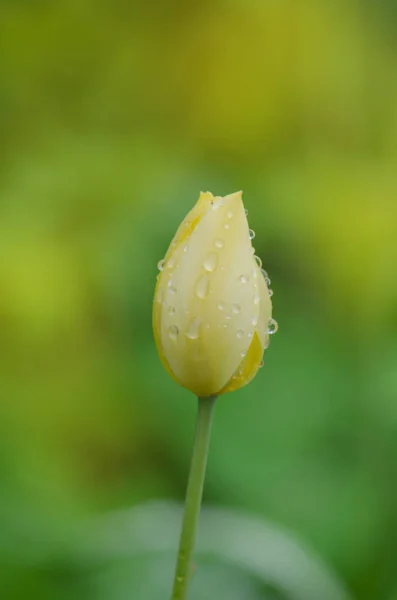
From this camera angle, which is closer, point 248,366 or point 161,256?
point 248,366

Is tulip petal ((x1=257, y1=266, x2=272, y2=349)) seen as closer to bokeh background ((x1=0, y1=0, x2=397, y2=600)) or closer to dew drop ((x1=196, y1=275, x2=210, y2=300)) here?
dew drop ((x1=196, y1=275, x2=210, y2=300))

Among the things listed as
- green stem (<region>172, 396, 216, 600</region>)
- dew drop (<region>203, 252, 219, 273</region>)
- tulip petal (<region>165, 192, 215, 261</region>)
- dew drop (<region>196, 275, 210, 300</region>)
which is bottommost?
green stem (<region>172, 396, 216, 600</region>)

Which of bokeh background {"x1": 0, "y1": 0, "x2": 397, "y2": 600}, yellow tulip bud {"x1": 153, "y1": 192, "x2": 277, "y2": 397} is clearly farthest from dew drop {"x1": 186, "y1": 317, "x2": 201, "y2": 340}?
bokeh background {"x1": 0, "y1": 0, "x2": 397, "y2": 600}

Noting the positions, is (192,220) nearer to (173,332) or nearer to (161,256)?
(173,332)

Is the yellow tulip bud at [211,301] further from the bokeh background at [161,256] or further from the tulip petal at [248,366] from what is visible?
the bokeh background at [161,256]

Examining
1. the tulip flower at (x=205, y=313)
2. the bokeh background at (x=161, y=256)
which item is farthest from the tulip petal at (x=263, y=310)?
the bokeh background at (x=161, y=256)

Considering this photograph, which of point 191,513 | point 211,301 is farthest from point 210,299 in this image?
point 191,513
